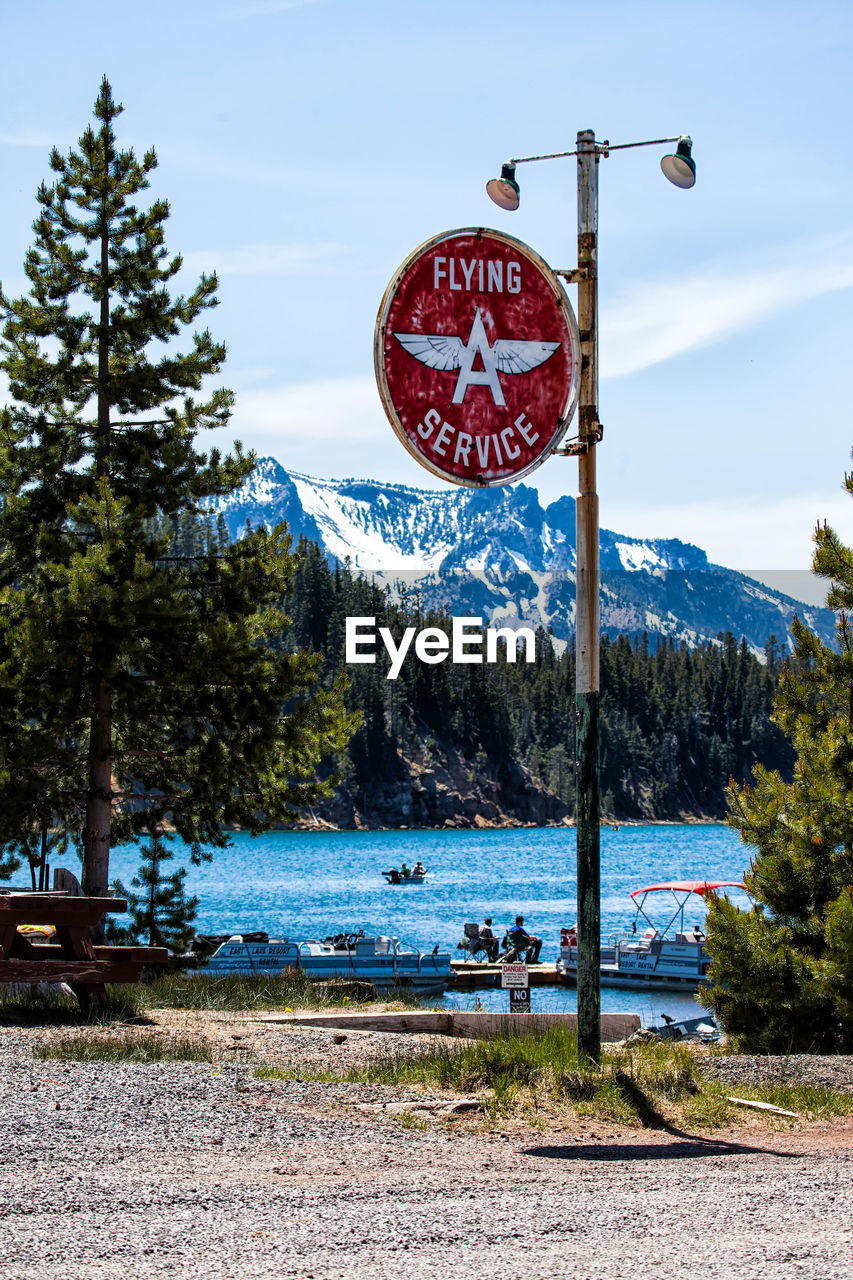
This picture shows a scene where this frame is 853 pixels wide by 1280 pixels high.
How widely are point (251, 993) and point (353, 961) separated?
57.0 feet

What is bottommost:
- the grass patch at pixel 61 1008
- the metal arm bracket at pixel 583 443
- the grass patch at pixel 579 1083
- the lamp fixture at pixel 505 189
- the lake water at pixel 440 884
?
the lake water at pixel 440 884

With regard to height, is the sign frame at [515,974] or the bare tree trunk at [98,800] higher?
the bare tree trunk at [98,800]

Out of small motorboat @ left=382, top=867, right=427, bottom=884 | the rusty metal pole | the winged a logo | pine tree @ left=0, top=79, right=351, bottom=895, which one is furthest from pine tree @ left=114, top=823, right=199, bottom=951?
small motorboat @ left=382, top=867, right=427, bottom=884

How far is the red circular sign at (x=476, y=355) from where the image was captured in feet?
31.2

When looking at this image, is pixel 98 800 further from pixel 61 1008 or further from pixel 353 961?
pixel 353 961

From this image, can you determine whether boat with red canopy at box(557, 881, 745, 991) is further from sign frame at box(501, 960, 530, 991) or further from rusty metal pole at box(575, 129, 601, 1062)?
rusty metal pole at box(575, 129, 601, 1062)

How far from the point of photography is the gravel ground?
5.22 metres

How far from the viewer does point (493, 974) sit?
34031mm

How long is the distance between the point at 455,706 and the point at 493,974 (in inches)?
5418

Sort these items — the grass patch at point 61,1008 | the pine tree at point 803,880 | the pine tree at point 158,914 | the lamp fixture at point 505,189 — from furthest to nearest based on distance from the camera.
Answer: the pine tree at point 158,914 < the pine tree at point 803,880 < the grass patch at point 61,1008 < the lamp fixture at point 505,189

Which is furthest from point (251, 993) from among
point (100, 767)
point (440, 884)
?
point (440, 884)

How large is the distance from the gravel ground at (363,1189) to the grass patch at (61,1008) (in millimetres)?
2874

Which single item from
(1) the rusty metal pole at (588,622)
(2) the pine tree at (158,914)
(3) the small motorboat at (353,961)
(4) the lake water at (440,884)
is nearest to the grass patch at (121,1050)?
(1) the rusty metal pole at (588,622)

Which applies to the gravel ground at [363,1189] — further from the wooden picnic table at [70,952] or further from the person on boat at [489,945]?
the person on boat at [489,945]
